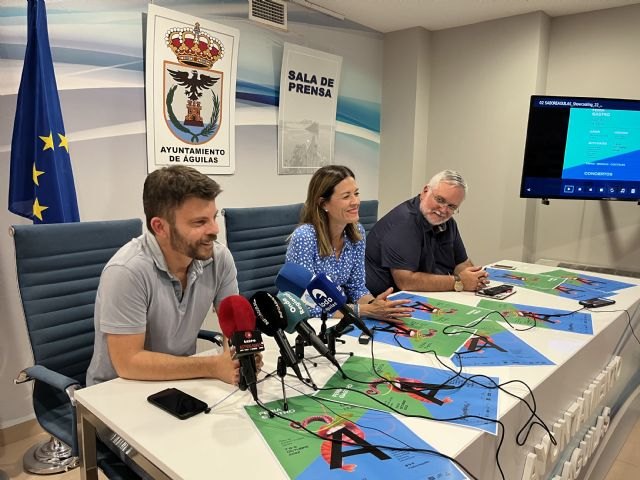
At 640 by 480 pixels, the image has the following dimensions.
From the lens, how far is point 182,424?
1.04 metres

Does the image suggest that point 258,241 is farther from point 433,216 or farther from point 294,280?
point 294,280

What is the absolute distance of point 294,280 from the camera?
1.34 meters

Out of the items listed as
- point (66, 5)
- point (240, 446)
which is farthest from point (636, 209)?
point (66, 5)

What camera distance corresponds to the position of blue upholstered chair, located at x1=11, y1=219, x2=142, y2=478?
1.47 metres

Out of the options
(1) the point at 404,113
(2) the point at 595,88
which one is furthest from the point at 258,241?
(2) the point at 595,88

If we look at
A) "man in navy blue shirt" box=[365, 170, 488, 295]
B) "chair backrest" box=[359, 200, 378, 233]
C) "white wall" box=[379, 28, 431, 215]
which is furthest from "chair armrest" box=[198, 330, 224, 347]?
"white wall" box=[379, 28, 431, 215]

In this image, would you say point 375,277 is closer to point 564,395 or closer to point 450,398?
point 564,395

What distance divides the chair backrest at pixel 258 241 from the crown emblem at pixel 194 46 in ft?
3.59

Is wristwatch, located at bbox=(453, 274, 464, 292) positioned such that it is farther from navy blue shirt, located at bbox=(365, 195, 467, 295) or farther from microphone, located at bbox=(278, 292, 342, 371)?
microphone, located at bbox=(278, 292, 342, 371)

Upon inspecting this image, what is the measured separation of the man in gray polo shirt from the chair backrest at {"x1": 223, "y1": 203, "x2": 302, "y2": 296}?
71 centimetres

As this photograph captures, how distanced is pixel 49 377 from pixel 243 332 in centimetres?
70

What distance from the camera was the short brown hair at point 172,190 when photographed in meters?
1.33

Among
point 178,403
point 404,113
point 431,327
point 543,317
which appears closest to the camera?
point 178,403

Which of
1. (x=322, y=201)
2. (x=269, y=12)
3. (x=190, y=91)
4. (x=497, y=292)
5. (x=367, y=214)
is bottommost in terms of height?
(x=497, y=292)
